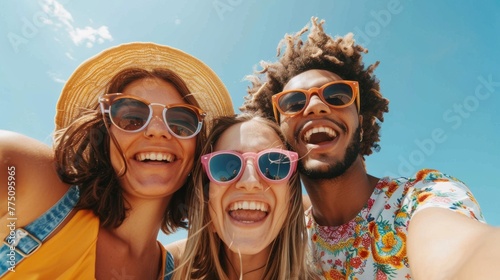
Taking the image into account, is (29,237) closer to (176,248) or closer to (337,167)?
(176,248)

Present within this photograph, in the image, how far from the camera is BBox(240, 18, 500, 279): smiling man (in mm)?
2205

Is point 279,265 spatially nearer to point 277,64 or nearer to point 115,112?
point 115,112

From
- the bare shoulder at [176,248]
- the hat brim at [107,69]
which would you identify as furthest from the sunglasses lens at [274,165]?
the bare shoulder at [176,248]

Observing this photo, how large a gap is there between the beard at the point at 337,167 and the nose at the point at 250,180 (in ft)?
2.86

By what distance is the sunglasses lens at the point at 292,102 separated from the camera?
3.69 metres

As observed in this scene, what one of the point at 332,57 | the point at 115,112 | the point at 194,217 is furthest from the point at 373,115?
the point at 115,112

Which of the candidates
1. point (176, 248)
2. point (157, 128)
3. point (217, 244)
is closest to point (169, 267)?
point (176, 248)

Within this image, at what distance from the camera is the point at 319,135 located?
362 cm

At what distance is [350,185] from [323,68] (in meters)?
1.55

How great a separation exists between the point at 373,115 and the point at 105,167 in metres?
3.51

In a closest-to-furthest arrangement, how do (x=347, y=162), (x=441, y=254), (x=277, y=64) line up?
(x=441, y=254)
(x=347, y=162)
(x=277, y=64)

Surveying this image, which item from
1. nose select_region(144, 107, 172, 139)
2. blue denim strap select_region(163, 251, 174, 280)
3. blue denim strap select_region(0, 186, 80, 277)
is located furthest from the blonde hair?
blue denim strap select_region(0, 186, 80, 277)

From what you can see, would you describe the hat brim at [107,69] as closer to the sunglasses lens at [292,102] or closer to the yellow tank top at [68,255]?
the sunglasses lens at [292,102]

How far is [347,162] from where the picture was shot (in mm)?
3500
